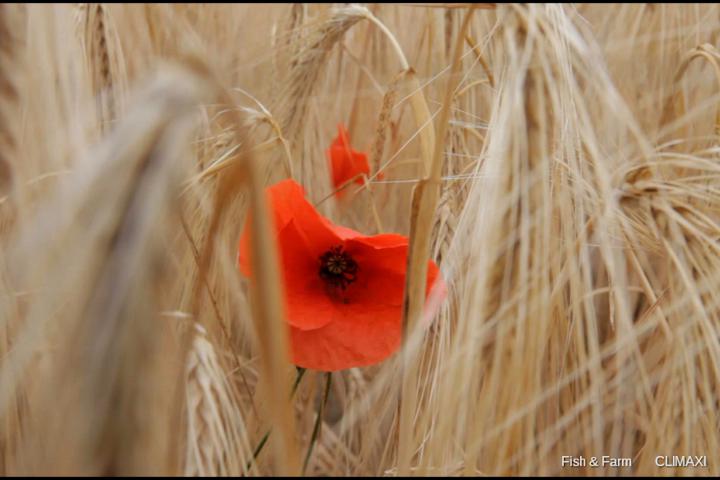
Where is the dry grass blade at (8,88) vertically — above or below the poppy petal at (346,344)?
above

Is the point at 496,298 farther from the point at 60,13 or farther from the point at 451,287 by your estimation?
the point at 60,13

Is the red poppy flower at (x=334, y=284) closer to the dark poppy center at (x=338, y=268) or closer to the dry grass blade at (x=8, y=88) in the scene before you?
the dark poppy center at (x=338, y=268)

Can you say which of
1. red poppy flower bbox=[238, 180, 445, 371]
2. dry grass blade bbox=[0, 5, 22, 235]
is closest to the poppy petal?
red poppy flower bbox=[238, 180, 445, 371]

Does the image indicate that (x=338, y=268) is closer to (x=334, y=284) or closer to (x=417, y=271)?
(x=334, y=284)

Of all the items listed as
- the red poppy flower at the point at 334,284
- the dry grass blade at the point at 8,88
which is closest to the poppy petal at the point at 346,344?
the red poppy flower at the point at 334,284

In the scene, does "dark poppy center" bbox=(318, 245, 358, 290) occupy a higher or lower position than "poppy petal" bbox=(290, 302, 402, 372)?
higher

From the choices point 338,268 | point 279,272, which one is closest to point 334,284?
point 338,268

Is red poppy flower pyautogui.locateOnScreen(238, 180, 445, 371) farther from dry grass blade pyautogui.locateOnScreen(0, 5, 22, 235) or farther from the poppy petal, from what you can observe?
dry grass blade pyautogui.locateOnScreen(0, 5, 22, 235)
